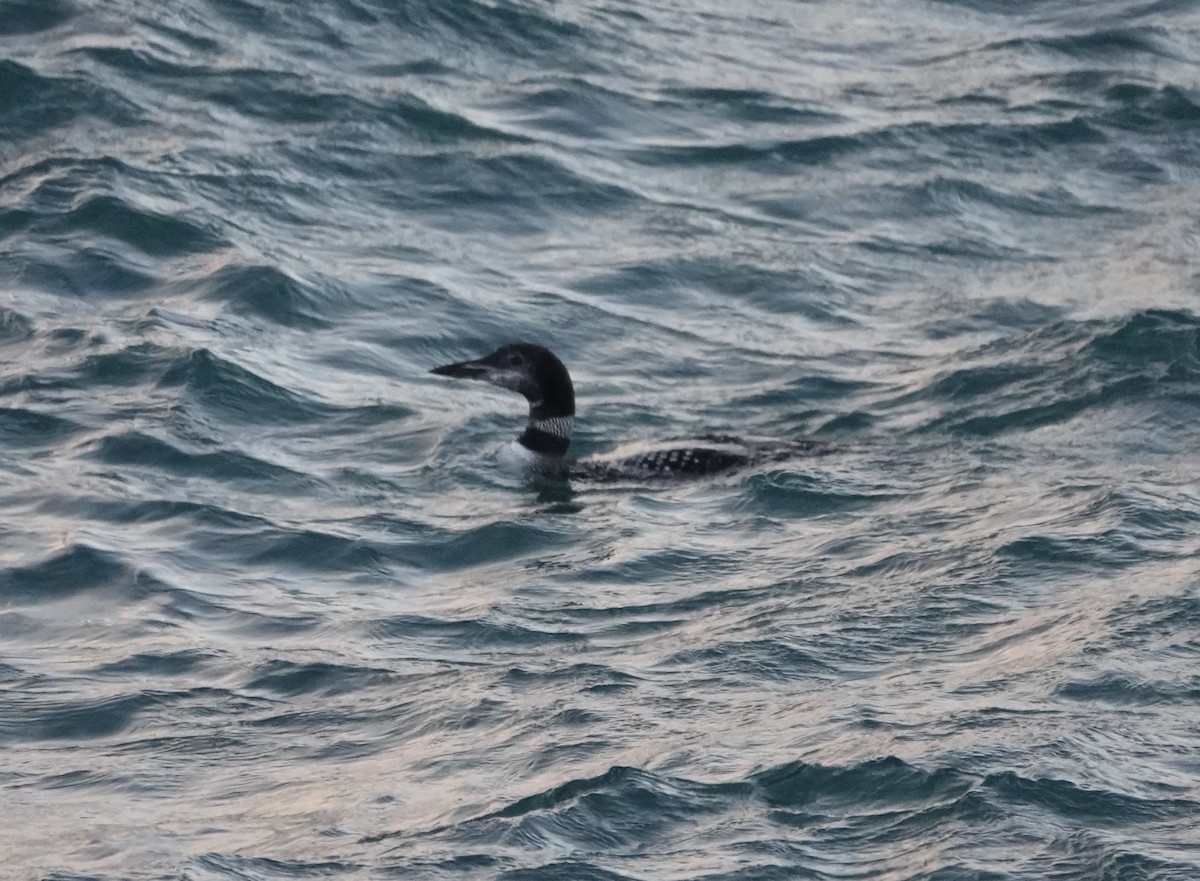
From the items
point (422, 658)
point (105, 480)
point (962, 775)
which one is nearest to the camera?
point (962, 775)

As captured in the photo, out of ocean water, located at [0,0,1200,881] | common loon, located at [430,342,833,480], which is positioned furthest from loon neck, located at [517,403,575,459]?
ocean water, located at [0,0,1200,881]

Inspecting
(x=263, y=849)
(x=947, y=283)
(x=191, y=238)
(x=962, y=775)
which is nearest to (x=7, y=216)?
(x=191, y=238)

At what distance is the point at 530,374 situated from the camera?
374 inches

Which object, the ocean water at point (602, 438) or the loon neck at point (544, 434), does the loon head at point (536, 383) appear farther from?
the ocean water at point (602, 438)

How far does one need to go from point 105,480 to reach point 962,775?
431 cm

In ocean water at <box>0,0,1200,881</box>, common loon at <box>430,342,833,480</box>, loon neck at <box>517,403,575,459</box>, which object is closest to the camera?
ocean water at <box>0,0,1200,881</box>

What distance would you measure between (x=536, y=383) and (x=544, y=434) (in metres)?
0.24

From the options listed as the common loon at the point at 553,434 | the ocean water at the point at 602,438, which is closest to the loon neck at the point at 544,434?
the common loon at the point at 553,434

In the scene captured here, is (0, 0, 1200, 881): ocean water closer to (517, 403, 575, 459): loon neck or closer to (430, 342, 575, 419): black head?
(517, 403, 575, 459): loon neck

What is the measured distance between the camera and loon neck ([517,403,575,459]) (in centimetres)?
945

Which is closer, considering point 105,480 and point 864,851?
point 864,851

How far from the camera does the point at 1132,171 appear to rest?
43.2 feet

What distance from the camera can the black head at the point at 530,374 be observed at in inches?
373

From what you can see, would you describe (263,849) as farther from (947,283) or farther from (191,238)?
(947,283)
